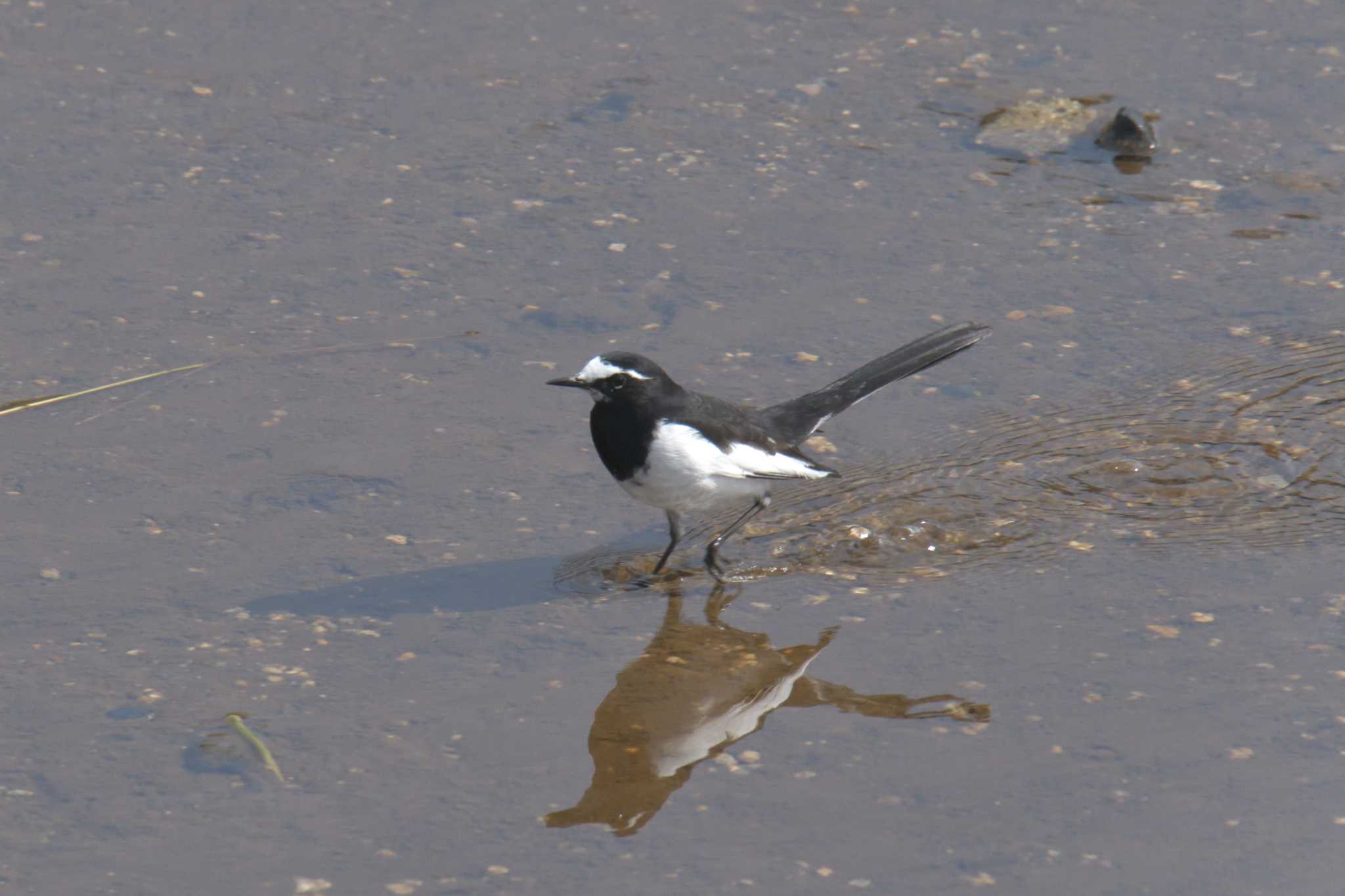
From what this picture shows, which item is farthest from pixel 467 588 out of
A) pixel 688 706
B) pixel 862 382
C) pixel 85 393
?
pixel 85 393

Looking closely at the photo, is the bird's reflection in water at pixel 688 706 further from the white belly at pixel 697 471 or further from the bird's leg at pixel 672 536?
the white belly at pixel 697 471

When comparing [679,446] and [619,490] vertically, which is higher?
[679,446]

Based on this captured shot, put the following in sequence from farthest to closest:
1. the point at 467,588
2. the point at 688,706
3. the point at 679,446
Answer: the point at 467,588, the point at 679,446, the point at 688,706

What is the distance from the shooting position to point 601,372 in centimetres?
556

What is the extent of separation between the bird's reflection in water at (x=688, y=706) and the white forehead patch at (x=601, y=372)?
832 mm

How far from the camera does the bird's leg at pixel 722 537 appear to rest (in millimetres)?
5777

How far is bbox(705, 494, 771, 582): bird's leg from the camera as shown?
19.0 ft

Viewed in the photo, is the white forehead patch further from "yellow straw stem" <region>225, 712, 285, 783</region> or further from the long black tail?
"yellow straw stem" <region>225, 712, 285, 783</region>

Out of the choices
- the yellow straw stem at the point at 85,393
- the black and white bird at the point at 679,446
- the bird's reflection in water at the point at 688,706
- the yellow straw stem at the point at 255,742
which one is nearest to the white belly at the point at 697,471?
the black and white bird at the point at 679,446

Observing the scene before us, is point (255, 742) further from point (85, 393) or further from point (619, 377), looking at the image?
point (85, 393)

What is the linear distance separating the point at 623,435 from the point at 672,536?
0.51 m

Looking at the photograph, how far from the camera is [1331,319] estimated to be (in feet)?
23.1

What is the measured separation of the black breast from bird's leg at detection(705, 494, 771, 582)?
0.44m

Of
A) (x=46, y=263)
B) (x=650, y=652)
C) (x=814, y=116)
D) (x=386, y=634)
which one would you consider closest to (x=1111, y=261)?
(x=814, y=116)
